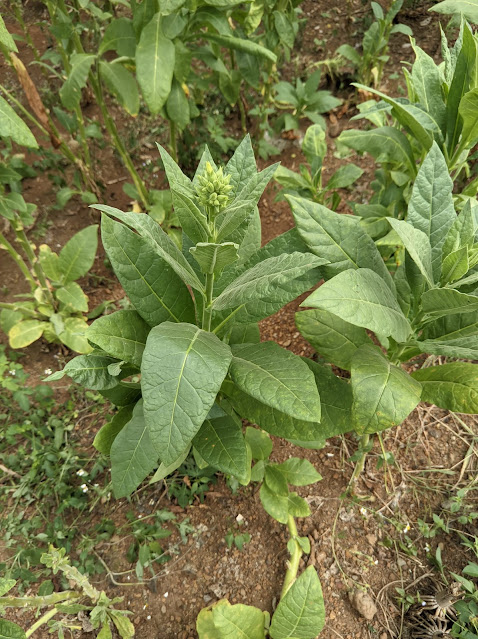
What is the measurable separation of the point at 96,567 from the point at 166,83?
242 cm

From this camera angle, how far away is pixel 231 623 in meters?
1.65

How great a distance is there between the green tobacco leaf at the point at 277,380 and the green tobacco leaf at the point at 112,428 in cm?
54

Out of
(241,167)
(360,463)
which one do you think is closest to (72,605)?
(360,463)

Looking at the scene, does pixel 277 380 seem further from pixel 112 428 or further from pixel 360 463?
pixel 360 463

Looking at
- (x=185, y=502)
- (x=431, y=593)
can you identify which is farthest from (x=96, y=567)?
(x=431, y=593)

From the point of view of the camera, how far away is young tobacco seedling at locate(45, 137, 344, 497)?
1.12 meters

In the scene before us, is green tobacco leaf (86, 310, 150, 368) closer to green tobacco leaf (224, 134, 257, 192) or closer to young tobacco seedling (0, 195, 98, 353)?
green tobacco leaf (224, 134, 257, 192)

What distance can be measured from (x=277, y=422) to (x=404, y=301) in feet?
2.08

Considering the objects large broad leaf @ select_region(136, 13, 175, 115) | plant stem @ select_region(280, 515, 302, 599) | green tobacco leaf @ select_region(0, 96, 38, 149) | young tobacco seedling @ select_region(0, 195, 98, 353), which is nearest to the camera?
green tobacco leaf @ select_region(0, 96, 38, 149)

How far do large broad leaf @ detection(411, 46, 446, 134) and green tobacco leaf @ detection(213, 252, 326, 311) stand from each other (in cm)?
110

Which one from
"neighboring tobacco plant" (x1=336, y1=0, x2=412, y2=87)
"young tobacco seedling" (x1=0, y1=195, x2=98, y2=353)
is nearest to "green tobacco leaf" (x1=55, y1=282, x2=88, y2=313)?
"young tobacco seedling" (x1=0, y1=195, x2=98, y2=353)

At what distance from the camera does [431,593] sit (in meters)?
1.91

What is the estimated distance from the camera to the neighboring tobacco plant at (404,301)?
4.04 feet

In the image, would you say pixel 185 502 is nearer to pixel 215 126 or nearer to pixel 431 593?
pixel 431 593
